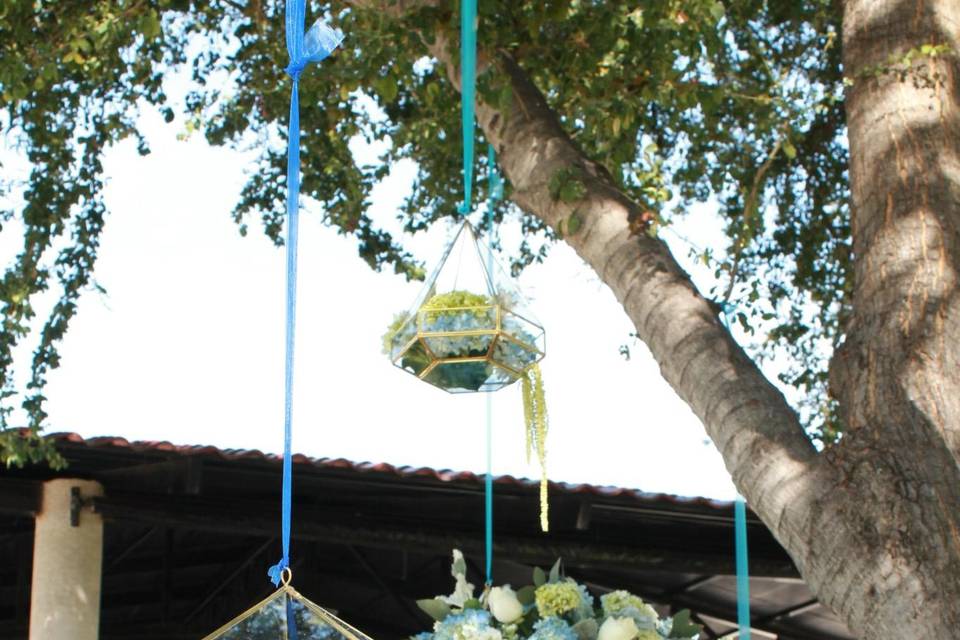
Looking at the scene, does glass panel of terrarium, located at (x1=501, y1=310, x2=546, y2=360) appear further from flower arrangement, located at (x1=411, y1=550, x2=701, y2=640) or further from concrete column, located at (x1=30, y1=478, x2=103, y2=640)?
concrete column, located at (x1=30, y1=478, x2=103, y2=640)

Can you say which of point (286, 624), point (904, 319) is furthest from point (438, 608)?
point (904, 319)

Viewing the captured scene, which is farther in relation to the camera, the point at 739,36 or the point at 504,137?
the point at 739,36

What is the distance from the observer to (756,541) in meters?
6.34

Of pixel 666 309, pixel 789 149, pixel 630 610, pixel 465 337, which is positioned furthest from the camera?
pixel 789 149

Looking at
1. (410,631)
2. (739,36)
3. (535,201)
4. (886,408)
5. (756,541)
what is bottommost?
(410,631)

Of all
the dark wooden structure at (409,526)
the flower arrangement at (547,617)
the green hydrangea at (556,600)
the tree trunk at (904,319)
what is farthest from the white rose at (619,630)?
the dark wooden structure at (409,526)

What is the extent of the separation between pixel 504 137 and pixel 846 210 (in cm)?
290

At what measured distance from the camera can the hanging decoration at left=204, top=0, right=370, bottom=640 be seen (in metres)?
2.68

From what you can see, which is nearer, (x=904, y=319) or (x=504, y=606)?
(x=504, y=606)

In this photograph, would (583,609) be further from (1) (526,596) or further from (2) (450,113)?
(2) (450,113)

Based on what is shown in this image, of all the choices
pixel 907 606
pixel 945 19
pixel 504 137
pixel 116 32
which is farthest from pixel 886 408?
pixel 116 32

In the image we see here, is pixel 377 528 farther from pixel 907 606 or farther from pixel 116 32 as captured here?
pixel 907 606

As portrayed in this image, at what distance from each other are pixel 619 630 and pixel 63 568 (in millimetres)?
3478

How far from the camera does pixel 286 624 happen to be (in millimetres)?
2682
